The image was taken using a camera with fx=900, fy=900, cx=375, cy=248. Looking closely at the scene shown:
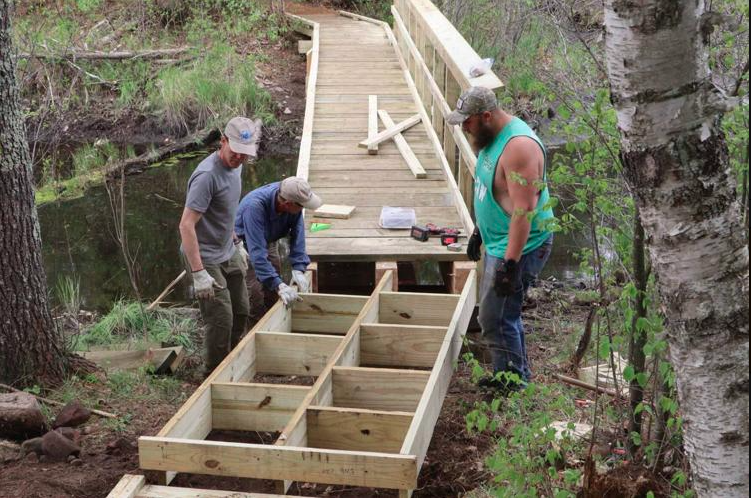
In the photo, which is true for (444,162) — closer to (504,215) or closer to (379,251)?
(379,251)

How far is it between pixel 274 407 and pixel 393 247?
7.69 ft

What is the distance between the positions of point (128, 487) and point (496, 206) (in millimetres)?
2360

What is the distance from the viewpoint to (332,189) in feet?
26.0

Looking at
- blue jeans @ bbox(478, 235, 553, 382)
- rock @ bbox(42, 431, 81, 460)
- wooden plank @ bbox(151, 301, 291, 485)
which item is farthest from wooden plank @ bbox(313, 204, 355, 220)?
rock @ bbox(42, 431, 81, 460)

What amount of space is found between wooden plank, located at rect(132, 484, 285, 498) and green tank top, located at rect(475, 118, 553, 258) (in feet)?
6.38

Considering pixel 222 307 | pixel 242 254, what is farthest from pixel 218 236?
pixel 242 254

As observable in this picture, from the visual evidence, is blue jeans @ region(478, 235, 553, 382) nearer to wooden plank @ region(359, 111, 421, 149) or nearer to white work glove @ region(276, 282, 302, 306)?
white work glove @ region(276, 282, 302, 306)

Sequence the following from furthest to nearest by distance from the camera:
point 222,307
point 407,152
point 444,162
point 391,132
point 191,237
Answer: point 391,132 < point 407,152 < point 444,162 < point 222,307 < point 191,237

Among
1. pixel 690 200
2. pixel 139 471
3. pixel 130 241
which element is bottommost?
pixel 130 241

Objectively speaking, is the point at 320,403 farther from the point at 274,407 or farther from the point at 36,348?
the point at 36,348

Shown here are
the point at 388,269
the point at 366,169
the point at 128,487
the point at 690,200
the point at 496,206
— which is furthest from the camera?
the point at 366,169

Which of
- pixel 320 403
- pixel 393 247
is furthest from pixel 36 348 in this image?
pixel 393 247

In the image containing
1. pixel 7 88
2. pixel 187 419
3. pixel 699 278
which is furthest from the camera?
pixel 7 88

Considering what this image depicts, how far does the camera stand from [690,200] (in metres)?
2.20
